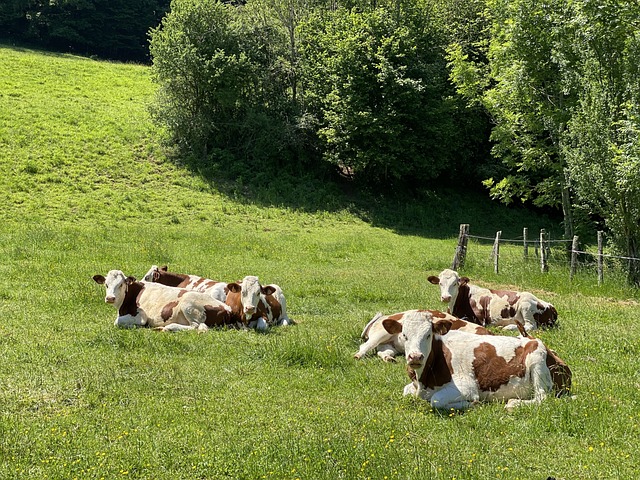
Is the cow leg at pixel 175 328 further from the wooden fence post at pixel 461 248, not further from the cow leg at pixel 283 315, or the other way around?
the wooden fence post at pixel 461 248

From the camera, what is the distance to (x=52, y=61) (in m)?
46.9

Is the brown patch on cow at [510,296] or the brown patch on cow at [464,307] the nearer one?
the brown patch on cow at [510,296]

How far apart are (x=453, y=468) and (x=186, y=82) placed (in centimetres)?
3307

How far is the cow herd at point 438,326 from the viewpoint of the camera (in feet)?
23.7

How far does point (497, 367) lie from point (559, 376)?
2.43 feet

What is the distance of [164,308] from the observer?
1141 cm

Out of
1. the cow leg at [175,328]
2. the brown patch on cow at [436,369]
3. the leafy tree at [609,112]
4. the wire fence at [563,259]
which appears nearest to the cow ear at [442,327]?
the brown patch on cow at [436,369]

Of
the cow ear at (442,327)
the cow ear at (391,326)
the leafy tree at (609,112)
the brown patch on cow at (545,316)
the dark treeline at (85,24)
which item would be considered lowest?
the brown patch on cow at (545,316)

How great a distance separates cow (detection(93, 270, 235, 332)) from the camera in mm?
11164

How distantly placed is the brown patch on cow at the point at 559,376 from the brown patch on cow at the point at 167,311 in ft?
22.5

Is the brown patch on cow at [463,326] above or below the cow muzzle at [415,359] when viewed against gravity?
below

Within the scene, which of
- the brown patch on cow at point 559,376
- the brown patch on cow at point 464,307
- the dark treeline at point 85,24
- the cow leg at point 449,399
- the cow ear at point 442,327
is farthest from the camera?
the dark treeline at point 85,24

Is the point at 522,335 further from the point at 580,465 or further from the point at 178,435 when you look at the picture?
the point at 178,435

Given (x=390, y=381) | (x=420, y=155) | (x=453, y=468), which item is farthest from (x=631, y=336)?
(x=420, y=155)
